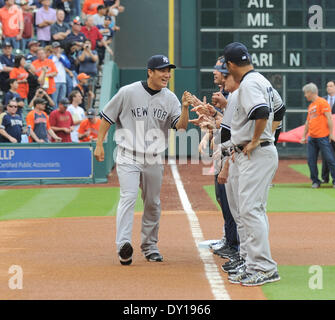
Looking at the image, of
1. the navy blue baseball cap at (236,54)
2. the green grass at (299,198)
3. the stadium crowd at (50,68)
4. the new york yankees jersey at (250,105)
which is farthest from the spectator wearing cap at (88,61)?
the new york yankees jersey at (250,105)

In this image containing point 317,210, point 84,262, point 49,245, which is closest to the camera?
point 84,262

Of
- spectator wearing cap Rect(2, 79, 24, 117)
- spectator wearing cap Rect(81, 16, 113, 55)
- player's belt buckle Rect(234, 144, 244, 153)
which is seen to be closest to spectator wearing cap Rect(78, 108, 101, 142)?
spectator wearing cap Rect(2, 79, 24, 117)

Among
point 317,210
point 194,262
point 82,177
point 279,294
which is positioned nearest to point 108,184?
point 82,177

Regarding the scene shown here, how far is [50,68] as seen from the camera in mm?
21422

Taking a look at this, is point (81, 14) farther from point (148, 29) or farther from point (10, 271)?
point (10, 271)

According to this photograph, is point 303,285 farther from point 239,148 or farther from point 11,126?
point 11,126

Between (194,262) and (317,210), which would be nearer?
(194,262)

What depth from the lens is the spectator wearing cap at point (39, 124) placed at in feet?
63.1

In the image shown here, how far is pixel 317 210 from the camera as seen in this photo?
46.3 ft

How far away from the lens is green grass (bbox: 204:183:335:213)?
47.4 feet

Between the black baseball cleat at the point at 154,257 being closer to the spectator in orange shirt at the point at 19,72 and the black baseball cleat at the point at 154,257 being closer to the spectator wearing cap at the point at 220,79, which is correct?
the spectator wearing cap at the point at 220,79

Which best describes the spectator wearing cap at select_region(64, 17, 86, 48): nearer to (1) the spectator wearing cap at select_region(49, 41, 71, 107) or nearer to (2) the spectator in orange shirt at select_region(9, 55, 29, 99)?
(1) the spectator wearing cap at select_region(49, 41, 71, 107)

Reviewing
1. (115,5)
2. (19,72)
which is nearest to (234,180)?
(19,72)
